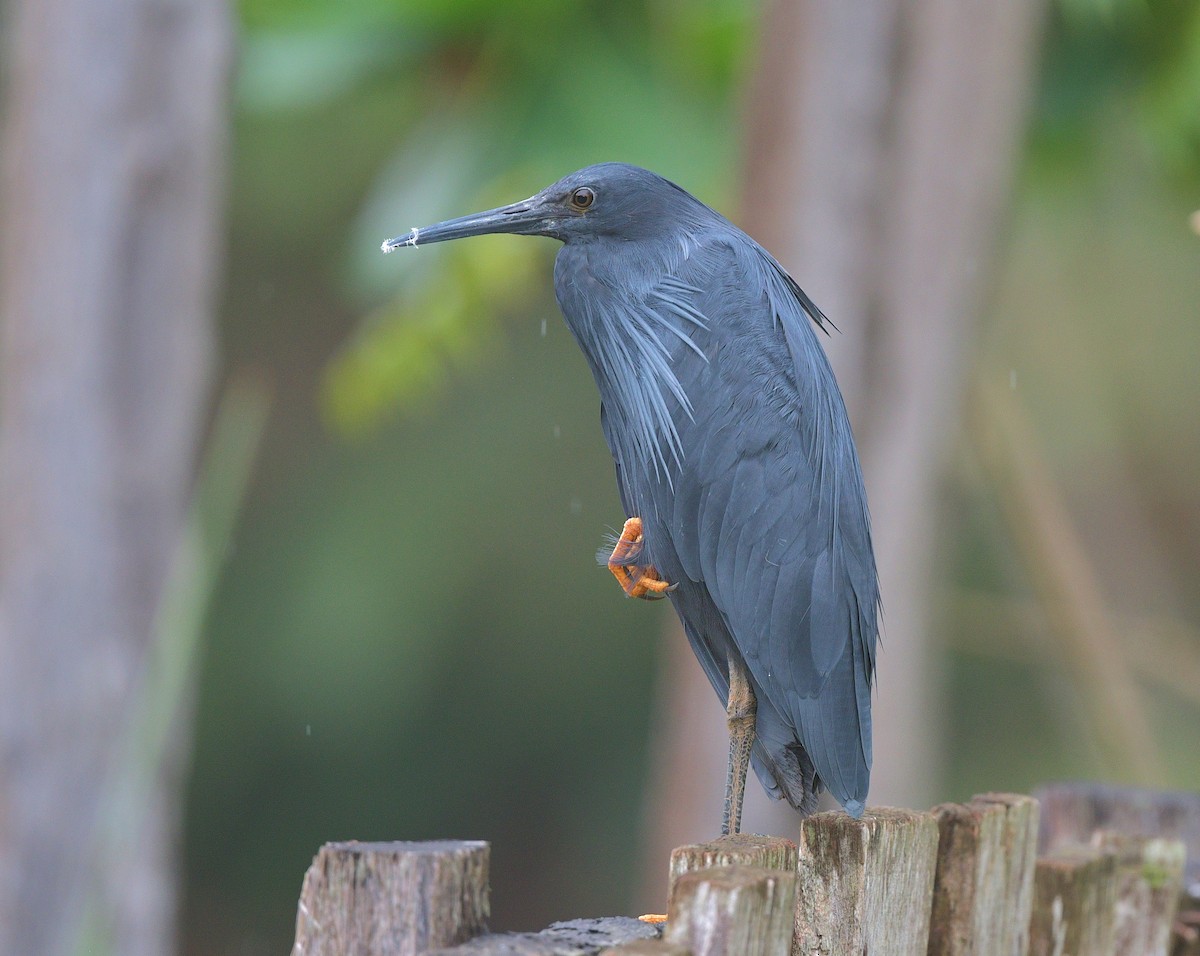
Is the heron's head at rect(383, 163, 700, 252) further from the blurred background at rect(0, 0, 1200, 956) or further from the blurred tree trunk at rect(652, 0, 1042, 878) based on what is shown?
the blurred tree trunk at rect(652, 0, 1042, 878)

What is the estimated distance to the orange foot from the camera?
238 centimetres

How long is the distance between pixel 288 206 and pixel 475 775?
4332 mm

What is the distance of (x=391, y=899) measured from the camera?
58.2 inches

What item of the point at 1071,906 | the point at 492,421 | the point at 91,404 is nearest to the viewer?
the point at 1071,906

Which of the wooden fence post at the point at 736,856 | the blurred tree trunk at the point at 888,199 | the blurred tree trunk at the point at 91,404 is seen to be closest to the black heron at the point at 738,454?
the wooden fence post at the point at 736,856

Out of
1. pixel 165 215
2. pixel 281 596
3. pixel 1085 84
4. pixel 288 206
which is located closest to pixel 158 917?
pixel 165 215

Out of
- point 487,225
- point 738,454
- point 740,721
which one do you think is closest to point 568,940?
point 740,721

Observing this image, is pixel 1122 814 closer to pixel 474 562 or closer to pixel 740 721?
pixel 740 721

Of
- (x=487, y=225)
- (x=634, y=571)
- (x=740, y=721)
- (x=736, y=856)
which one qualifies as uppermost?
(x=487, y=225)

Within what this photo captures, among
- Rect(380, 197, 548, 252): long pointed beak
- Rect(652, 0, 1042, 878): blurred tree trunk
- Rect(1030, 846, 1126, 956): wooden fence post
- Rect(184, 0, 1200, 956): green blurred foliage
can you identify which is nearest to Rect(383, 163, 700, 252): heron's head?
Rect(380, 197, 548, 252): long pointed beak

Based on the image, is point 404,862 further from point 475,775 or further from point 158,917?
point 475,775

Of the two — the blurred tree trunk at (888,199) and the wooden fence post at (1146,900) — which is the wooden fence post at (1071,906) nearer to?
the wooden fence post at (1146,900)

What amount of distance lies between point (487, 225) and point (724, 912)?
1.32 metres

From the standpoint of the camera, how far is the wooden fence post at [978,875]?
74.1 inches
